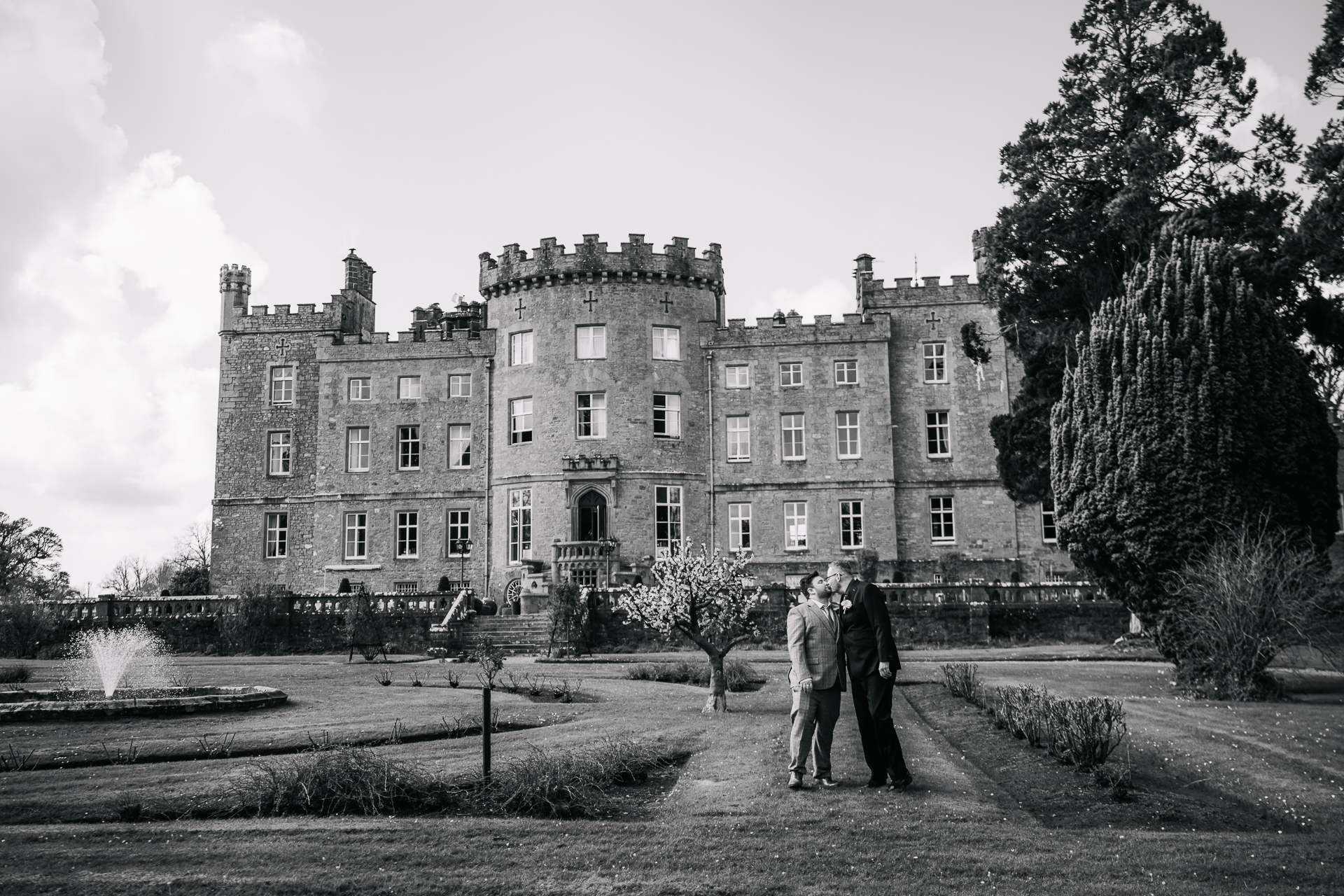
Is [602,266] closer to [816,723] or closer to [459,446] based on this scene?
[459,446]

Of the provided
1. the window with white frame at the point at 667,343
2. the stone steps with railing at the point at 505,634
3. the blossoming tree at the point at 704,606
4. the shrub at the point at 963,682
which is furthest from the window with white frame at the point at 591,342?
the shrub at the point at 963,682

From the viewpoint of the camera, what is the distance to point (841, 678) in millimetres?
10086

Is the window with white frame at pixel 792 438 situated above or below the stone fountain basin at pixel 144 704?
above

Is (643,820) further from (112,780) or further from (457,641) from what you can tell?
(457,641)

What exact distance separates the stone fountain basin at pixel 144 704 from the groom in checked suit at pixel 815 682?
31.2ft

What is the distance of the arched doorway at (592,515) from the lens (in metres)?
37.4

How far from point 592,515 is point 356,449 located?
1008 cm

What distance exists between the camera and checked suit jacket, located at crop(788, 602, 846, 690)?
9734mm

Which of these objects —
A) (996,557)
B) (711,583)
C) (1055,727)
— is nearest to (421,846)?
(1055,727)

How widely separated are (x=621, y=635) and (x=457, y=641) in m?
4.52

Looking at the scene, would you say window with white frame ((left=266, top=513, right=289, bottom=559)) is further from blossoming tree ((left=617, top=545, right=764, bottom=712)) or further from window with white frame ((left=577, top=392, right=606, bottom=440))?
blossoming tree ((left=617, top=545, right=764, bottom=712))

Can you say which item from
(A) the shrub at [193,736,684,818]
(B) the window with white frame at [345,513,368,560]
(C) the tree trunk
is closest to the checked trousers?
(A) the shrub at [193,736,684,818]

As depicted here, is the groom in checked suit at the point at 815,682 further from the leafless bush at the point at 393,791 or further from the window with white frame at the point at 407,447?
the window with white frame at the point at 407,447

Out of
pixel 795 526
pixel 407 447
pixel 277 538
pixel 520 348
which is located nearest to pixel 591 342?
pixel 520 348
